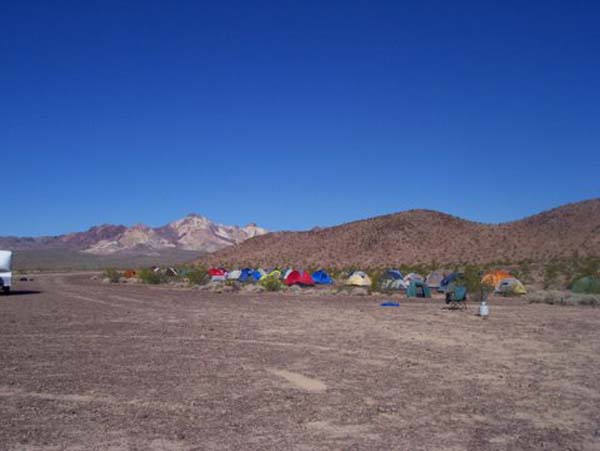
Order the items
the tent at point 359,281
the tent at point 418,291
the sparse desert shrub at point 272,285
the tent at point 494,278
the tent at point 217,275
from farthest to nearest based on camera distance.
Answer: the tent at point 217,275 → the tent at point 359,281 → the sparse desert shrub at point 272,285 → the tent at point 494,278 → the tent at point 418,291

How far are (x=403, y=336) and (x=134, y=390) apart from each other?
10.2 m

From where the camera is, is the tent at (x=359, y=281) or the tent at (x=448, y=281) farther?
the tent at (x=359, y=281)

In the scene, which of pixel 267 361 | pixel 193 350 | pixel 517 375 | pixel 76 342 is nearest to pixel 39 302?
pixel 76 342

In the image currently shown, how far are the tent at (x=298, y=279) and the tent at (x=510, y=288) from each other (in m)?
17.3

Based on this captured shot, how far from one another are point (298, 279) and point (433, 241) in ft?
144

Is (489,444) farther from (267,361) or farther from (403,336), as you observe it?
(403,336)

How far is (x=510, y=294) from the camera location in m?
40.9

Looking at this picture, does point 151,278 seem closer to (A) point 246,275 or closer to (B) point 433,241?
(A) point 246,275

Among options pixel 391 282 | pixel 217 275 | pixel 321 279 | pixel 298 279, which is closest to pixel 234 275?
pixel 217 275

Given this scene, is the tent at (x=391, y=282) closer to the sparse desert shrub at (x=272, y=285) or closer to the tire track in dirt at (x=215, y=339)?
the sparse desert shrub at (x=272, y=285)

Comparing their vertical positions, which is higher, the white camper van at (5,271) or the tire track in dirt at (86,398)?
the white camper van at (5,271)

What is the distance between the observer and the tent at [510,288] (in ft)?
135

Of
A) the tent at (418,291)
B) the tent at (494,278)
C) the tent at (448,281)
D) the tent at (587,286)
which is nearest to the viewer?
the tent at (587,286)

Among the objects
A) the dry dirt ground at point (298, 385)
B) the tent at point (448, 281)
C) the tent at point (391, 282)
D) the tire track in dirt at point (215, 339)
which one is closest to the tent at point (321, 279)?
the tent at point (391, 282)
